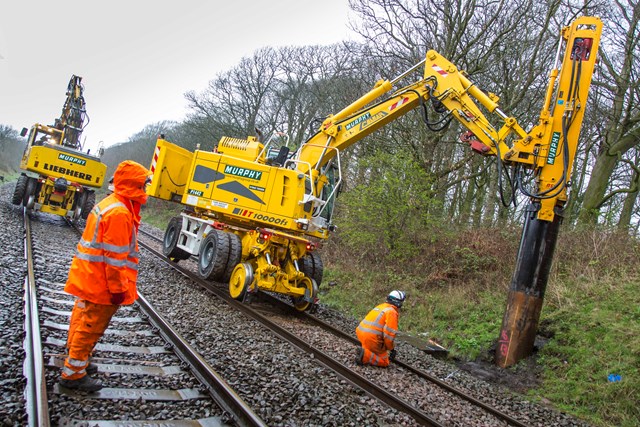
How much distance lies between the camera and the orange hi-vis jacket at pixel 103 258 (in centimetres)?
365

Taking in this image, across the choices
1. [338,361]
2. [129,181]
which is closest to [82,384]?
[129,181]

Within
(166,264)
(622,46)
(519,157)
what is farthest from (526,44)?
(166,264)

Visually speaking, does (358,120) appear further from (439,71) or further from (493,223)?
(493,223)

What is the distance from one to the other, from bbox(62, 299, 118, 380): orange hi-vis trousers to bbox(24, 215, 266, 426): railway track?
165 millimetres

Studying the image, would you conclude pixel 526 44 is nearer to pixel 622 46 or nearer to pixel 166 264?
pixel 622 46

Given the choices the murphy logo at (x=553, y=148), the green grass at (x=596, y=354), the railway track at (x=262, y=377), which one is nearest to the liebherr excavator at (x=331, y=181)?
the murphy logo at (x=553, y=148)

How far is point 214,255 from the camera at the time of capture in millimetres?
8625

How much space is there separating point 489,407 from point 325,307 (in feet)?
16.0

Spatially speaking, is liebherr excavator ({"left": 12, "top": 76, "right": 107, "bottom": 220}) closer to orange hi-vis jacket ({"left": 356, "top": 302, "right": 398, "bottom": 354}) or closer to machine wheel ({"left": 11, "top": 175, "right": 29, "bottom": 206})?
machine wheel ({"left": 11, "top": 175, "right": 29, "bottom": 206})

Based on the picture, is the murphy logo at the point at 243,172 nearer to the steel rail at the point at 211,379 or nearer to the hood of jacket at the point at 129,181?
the steel rail at the point at 211,379

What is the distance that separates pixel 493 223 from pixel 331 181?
518 cm

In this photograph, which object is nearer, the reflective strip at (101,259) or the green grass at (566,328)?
the reflective strip at (101,259)

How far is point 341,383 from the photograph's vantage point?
5.18 m

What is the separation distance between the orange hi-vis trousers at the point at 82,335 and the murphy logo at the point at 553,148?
624 cm
